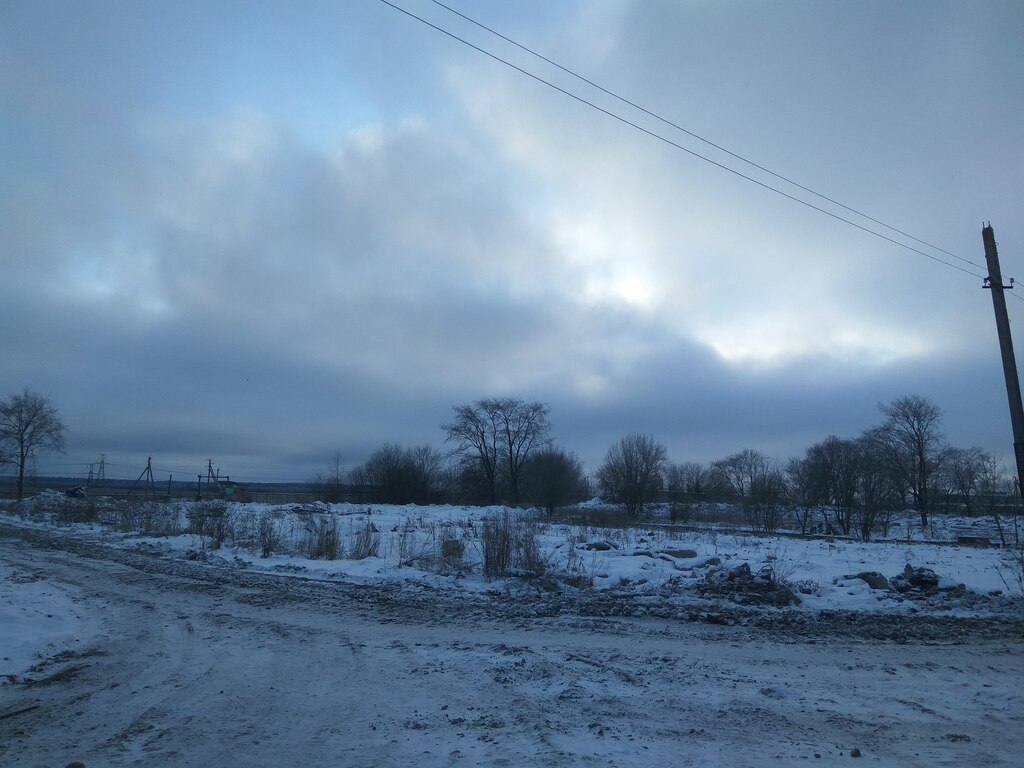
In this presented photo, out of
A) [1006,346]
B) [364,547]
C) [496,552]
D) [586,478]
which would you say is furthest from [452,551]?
[586,478]

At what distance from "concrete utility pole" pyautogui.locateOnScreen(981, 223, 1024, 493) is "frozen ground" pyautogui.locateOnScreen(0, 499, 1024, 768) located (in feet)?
10.2

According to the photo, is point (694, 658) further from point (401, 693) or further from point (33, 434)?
point (33, 434)

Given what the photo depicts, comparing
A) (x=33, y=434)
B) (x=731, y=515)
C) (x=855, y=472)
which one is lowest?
(x=731, y=515)

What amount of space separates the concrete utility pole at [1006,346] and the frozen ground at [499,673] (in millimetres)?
3100

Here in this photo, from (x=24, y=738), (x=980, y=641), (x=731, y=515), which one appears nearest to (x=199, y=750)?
(x=24, y=738)

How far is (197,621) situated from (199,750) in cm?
486

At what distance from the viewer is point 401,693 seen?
18.2 feet

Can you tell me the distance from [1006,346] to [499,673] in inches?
526

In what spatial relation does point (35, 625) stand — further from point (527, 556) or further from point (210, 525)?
point (210, 525)

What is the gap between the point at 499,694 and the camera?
5.55 m

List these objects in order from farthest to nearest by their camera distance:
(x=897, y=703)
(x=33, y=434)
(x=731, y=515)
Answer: (x=33, y=434) → (x=731, y=515) → (x=897, y=703)

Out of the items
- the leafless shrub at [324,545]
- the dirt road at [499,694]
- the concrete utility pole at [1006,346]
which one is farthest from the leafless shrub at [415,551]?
the concrete utility pole at [1006,346]

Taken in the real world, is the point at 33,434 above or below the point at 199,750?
above

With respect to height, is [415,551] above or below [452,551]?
below
